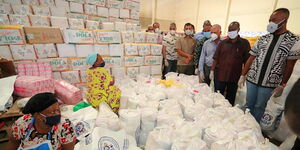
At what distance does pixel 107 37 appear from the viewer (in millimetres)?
2467

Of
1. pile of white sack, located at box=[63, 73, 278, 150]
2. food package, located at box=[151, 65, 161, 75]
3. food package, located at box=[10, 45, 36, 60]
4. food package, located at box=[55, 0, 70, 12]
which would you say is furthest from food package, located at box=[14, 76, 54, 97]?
food package, located at box=[55, 0, 70, 12]

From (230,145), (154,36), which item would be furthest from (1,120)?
(154,36)

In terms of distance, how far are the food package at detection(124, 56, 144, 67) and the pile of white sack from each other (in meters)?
0.75

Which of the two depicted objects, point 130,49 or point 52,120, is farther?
point 130,49

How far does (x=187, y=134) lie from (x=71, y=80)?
A: 2.08 m

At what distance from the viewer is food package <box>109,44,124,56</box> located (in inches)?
100

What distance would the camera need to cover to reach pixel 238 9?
16.0 ft

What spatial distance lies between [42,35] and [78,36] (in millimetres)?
483

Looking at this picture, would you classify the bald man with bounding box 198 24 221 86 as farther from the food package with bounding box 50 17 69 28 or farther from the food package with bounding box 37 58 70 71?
the food package with bounding box 50 17 69 28

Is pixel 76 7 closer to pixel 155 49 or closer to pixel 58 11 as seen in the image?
pixel 58 11

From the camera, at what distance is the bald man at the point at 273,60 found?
5.30ft

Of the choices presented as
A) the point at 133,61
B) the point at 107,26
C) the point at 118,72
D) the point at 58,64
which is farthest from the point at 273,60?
the point at 107,26

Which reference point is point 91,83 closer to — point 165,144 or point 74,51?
point 74,51

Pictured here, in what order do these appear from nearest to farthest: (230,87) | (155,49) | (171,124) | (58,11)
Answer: (171,124)
(230,87)
(155,49)
(58,11)
